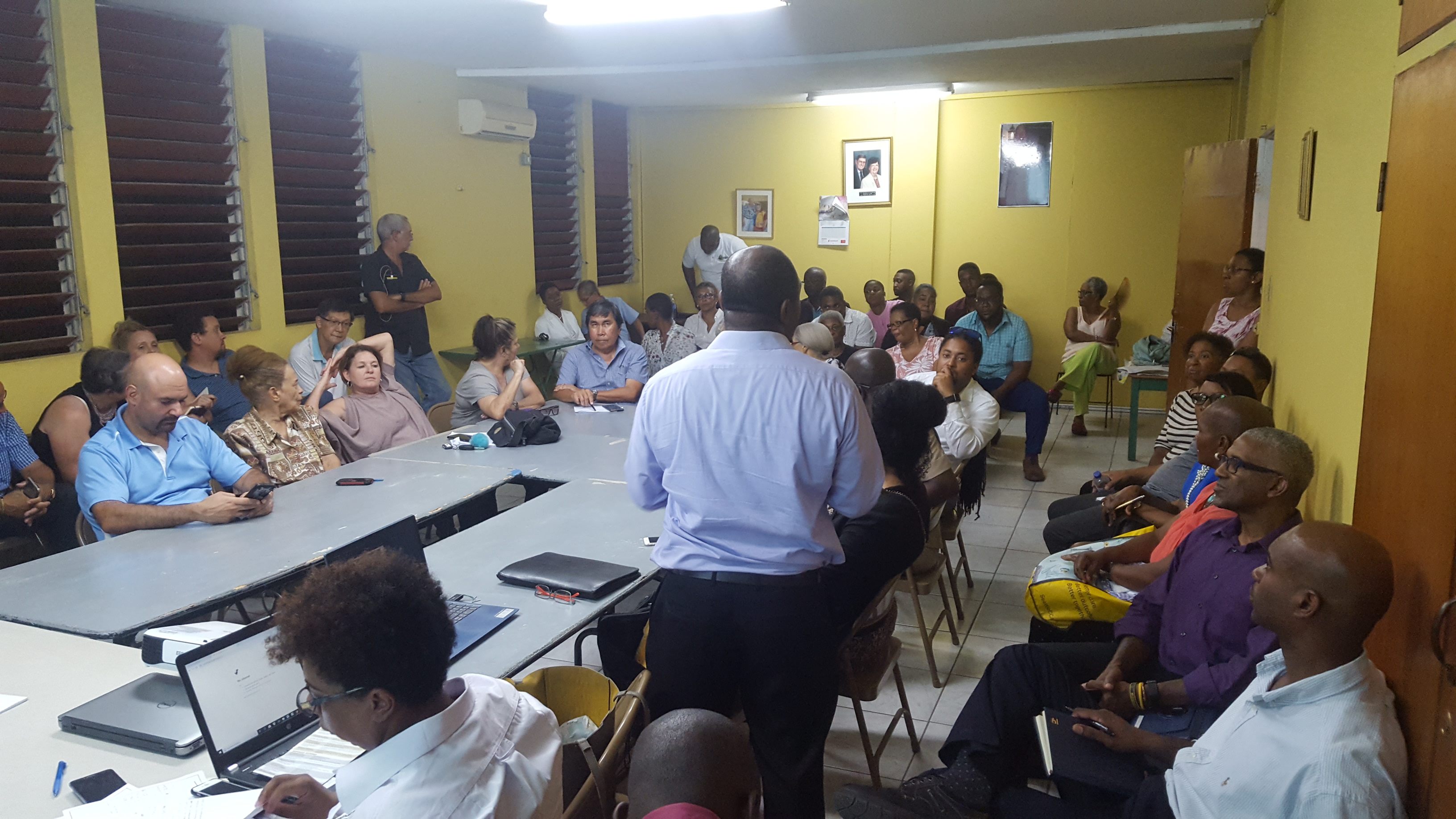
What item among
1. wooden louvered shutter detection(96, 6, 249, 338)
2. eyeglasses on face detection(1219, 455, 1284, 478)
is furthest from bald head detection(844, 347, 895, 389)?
wooden louvered shutter detection(96, 6, 249, 338)

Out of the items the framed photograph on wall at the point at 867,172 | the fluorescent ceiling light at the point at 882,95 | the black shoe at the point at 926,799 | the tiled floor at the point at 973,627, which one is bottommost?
the tiled floor at the point at 973,627

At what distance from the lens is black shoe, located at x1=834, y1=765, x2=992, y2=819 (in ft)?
7.50

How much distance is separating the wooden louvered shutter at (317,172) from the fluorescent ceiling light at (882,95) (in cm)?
404

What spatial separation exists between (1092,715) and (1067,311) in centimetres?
697

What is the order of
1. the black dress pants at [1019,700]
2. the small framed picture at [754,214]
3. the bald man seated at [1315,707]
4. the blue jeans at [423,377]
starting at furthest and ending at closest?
the small framed picture at [754,214], the blue jeans at [423,377], the black dress pants at [1019,700], the bald man seated at [1315,707]

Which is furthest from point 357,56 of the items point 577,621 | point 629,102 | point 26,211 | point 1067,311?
point 1067,311

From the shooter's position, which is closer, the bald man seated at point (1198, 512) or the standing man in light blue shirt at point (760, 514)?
the standing man in light blue shirt at point (760, 514)

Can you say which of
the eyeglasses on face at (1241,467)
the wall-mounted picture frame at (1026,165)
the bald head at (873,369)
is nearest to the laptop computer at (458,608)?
the eyeglasses on face at (1241,467)

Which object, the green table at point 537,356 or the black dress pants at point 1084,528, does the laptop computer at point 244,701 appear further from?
the green table at point 537,356

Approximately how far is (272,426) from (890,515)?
276 cm

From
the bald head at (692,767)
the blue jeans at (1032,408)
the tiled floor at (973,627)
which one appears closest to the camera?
the bald head at (692,767)

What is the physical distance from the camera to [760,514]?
2113 millimetres

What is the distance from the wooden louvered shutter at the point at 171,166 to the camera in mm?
5082

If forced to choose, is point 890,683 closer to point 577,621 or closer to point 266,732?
point 577,621
